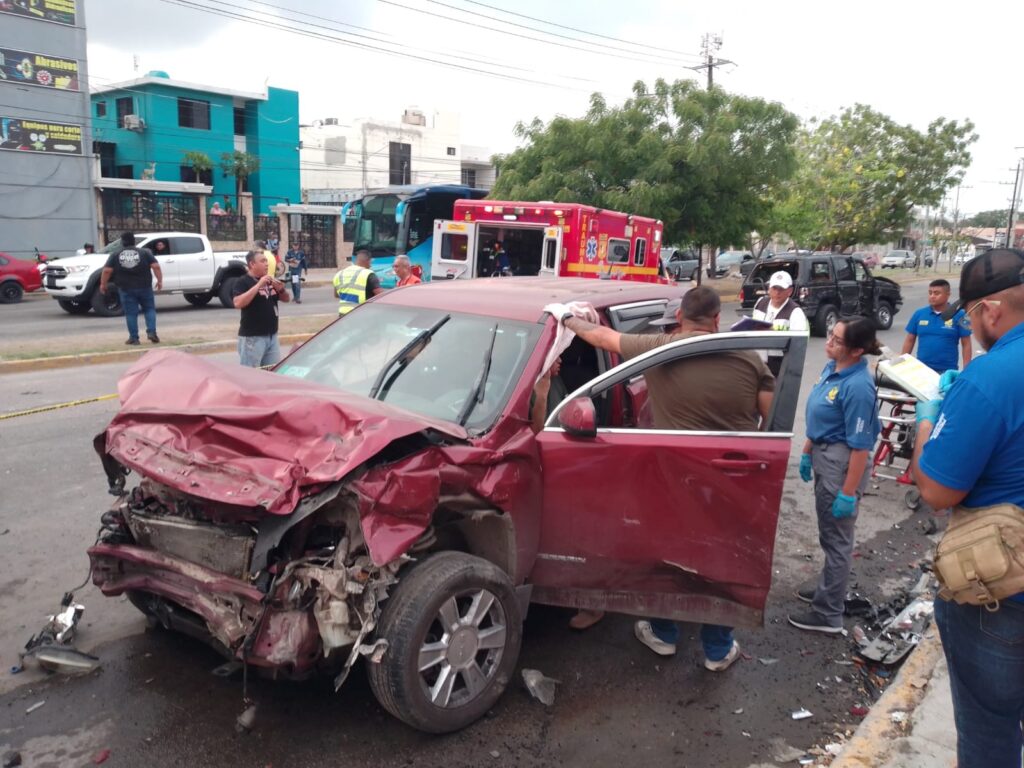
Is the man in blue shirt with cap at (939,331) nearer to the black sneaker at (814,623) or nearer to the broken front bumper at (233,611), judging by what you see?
the black sneaker at (814,623)

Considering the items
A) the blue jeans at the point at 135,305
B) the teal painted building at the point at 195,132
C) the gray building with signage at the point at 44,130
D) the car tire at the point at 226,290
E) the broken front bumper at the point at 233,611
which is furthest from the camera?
the teal painted building at the point at 195,132

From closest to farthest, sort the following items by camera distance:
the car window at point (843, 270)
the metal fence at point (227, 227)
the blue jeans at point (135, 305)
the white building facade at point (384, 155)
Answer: the blue jeans at point (135, 305) → the car window at point (843, 270) → the metal fence at point (227, 227) → the white building facade at point (384, 155)

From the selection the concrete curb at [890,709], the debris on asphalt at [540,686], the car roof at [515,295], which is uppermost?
the car roof at [515,295]

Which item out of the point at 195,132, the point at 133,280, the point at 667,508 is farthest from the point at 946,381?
the point at 195,132

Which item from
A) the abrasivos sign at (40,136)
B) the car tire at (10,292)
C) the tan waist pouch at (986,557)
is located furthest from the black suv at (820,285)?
the abrasivos sign at (40,136)

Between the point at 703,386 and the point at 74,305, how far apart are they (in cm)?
1894

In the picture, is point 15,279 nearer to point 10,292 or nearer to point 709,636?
point 10,292

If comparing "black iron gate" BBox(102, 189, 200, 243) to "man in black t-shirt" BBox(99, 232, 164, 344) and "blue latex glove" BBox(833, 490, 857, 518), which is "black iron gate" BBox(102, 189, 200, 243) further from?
"blue latex glove" BBox(833, 490, 857, 518)

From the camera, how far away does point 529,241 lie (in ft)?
55.2

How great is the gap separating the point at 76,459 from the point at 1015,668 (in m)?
6.87

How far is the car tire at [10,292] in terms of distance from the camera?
2152cm

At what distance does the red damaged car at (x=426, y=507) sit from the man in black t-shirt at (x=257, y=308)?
4291mm

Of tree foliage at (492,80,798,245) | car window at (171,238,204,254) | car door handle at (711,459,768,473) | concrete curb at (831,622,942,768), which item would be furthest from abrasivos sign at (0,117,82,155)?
concrete curb at (831,622,942,768)

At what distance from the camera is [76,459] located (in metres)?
6.79
